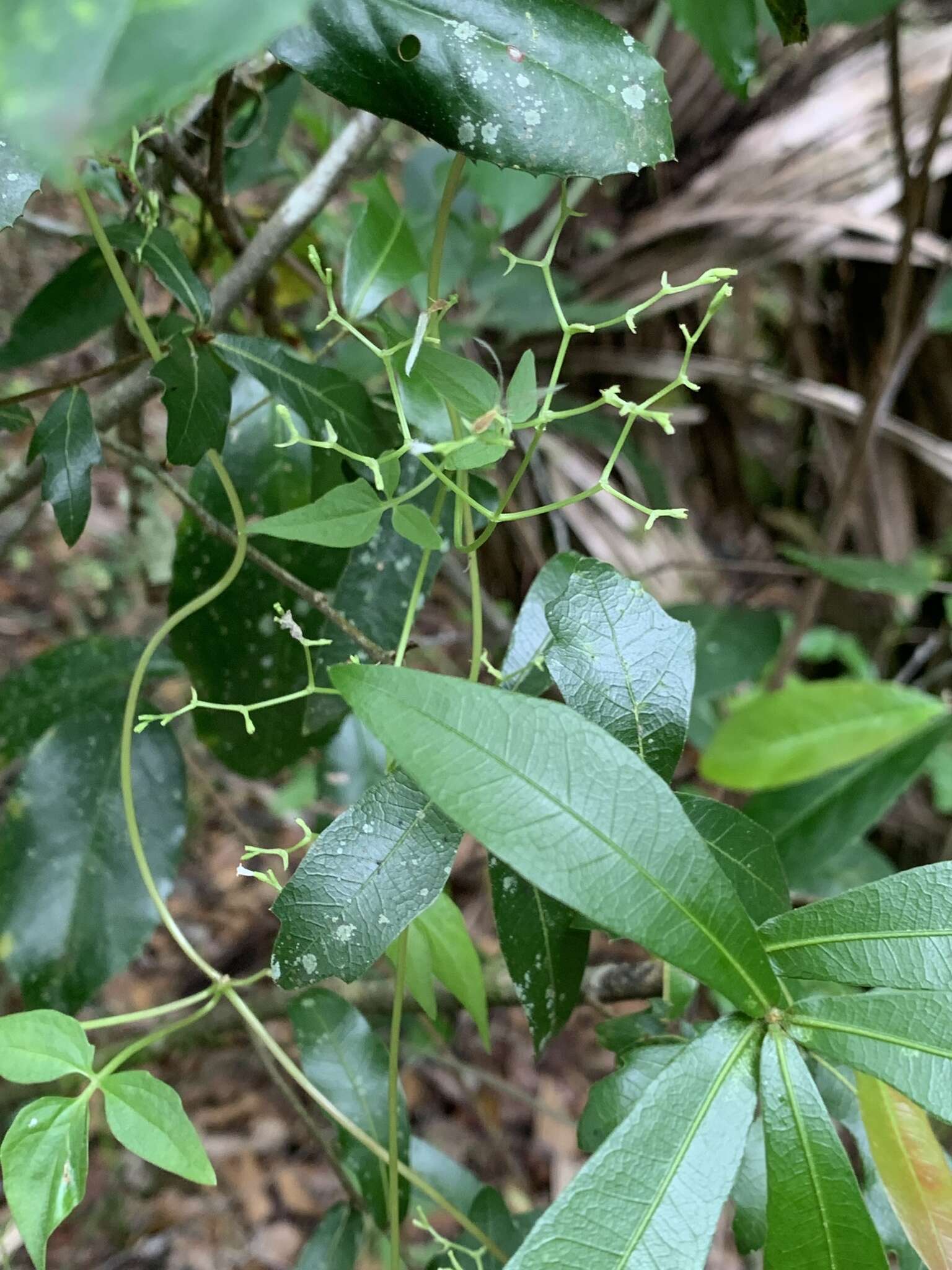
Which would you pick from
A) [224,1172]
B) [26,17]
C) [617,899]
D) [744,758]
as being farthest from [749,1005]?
[224,1172]

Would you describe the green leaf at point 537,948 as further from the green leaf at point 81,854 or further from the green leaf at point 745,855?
the green leaf at point 81,854

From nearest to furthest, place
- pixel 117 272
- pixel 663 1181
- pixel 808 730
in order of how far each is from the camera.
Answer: pixel 663 1181, pixel 117 272, pixel 808 730

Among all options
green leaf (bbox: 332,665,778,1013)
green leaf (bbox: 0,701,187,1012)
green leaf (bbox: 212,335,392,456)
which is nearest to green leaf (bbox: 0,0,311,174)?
green leaf (bbox: 332,665,778,1013)

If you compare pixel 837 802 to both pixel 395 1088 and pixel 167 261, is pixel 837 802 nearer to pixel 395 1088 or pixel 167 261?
pixel 395 1088

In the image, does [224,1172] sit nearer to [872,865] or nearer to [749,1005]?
[872,865]

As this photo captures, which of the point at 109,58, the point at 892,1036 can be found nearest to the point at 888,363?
the point at 892,1036

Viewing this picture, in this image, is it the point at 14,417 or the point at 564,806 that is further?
the point at 14,417

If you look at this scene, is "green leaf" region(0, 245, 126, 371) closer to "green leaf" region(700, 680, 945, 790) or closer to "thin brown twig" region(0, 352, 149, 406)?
"thin brown twig" region(0, 352, 149, 406)
